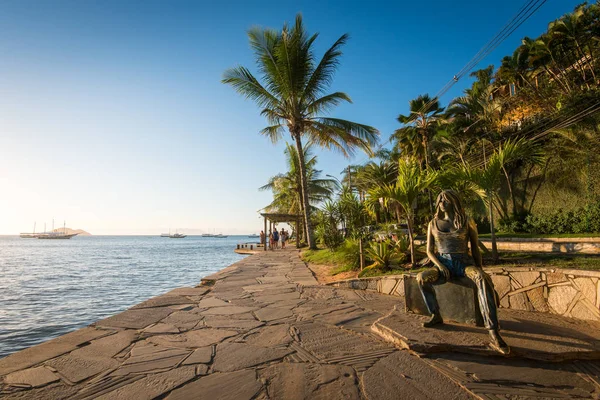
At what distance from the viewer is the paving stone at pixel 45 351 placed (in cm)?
268

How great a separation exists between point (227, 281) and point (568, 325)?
647cm

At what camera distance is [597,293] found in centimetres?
365

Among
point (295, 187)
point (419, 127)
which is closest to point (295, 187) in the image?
point (295, 187)

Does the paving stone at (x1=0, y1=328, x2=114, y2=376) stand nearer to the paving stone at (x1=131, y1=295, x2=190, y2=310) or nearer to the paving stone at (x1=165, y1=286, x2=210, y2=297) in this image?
the paving stone at (x1=131, y1=295, x2=190, y2=310)

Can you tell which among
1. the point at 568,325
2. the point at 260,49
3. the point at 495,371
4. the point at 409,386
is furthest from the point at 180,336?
the point at 260,49

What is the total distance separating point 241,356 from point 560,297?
425 centimetres

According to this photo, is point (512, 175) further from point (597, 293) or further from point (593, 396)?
point (593, 396)

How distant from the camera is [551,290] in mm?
4148

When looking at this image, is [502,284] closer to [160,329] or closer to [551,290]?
[551,290]

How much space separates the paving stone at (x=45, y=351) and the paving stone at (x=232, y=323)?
1171 mm

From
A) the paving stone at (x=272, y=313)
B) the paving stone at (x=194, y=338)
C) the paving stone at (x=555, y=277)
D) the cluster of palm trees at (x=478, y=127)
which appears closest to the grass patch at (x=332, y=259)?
the cluster of palm trees at (x=478, y=127)

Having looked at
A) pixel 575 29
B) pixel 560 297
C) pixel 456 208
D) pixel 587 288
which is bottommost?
pixel 560 297

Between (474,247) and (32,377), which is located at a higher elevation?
(474,247)

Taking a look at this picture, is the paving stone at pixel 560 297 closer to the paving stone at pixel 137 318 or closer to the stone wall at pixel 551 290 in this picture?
the stone wall at pixel 551 290
